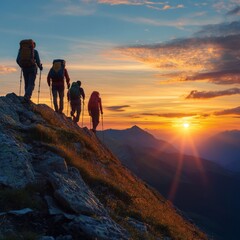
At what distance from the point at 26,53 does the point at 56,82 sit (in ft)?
15.7

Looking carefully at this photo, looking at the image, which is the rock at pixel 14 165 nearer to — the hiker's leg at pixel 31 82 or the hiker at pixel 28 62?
the hiker at pixel 28 62

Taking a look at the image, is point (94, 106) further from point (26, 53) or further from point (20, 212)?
point (20, 212)

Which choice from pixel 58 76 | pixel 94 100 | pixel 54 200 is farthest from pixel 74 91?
pixel 54 200

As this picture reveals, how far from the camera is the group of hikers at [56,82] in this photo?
22.9m

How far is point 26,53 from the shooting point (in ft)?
74.7

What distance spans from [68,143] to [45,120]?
4146mm

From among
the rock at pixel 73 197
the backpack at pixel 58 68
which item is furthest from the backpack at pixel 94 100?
the rock at pixel 73 197

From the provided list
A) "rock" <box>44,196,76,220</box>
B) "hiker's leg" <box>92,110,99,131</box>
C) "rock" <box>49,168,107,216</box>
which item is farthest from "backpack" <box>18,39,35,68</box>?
"rock" <box>44,196,76,220</box>

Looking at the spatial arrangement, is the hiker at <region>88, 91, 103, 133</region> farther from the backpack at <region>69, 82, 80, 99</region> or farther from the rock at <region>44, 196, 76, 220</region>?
the rock at <region>44, 196, 76, 220</region>

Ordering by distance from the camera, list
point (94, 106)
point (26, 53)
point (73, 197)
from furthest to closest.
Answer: point (94, 106) → point (26, 53) → point (73, 197)

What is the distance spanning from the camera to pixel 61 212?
10.4 meters

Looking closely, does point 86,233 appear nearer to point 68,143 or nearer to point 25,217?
point 25,217

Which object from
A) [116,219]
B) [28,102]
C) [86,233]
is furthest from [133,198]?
[28,102]

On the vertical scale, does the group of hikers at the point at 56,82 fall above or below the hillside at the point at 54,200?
above
